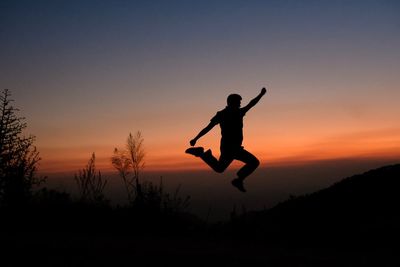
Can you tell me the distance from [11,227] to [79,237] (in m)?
2.24

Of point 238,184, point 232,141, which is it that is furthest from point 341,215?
point 232,141

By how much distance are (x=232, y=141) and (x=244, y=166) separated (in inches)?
27.9

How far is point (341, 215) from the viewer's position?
11477 mm

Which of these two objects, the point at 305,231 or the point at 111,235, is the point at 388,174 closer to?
the point at 305,231

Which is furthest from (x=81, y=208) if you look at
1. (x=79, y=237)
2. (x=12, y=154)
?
(x=12, y=154)

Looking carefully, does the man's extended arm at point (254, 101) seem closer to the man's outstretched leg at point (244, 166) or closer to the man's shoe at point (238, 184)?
the man's outstretched leg at point (244, 166)

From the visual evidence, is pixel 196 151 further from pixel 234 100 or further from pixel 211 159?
pixel 234 100

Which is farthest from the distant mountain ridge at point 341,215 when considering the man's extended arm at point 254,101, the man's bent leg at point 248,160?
the man's extended arm at point 254,101

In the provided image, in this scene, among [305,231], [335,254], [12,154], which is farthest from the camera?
[12,154]

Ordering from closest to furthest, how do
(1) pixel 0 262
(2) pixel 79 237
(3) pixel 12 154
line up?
(1) pixel 0 262 < (2) pixel 79 237 < (3) pixel 12 154

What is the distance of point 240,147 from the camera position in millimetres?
9125

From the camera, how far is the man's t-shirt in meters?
8.90

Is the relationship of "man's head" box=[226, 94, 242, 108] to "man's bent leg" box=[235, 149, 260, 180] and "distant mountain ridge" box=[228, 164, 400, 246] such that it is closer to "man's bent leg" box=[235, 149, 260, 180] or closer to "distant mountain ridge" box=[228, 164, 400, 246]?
"man's bent leg" box=[235, 149, 260, 180]

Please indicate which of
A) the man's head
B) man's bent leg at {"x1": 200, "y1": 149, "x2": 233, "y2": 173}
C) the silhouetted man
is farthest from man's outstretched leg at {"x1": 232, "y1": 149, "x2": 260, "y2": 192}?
the man's head
